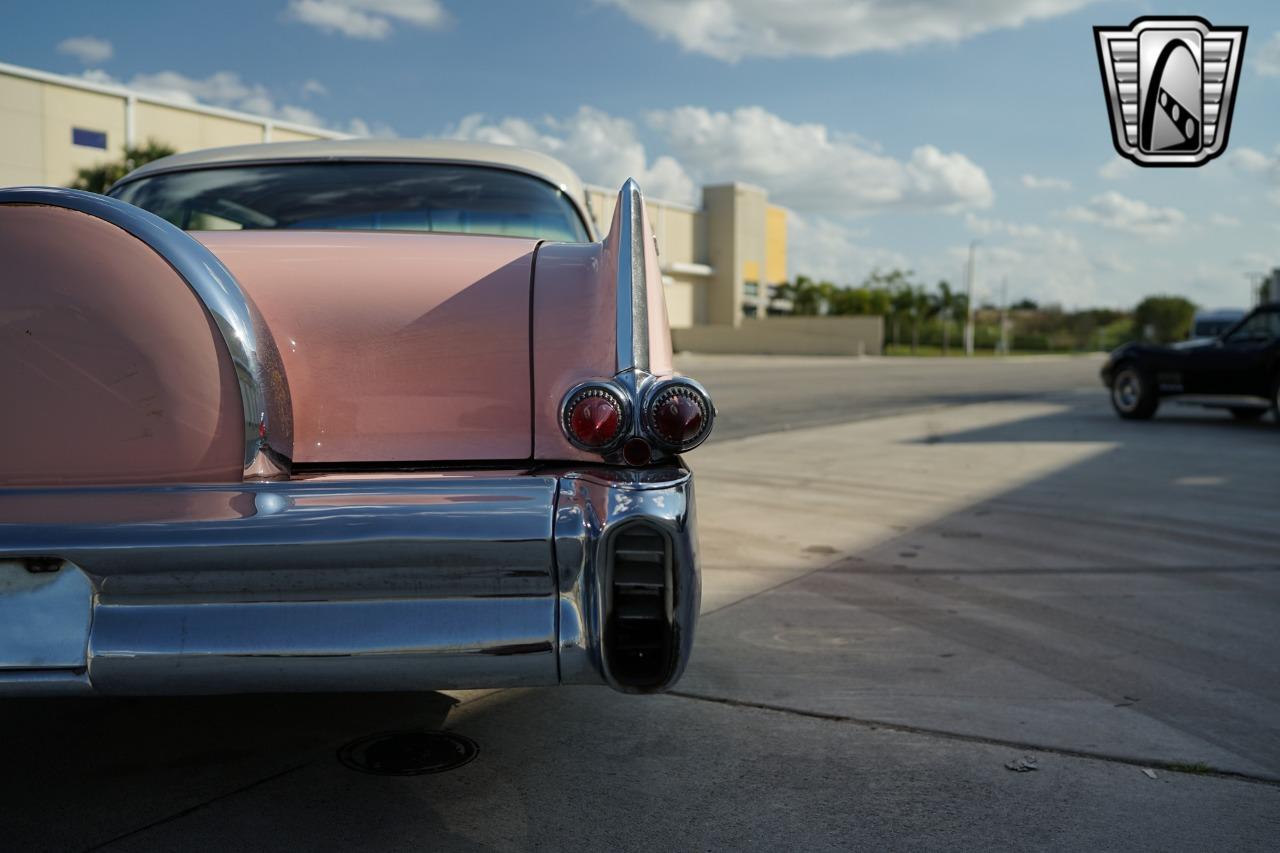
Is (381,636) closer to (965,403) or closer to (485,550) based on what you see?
(485,550)

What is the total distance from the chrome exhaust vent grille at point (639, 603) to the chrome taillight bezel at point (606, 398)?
281 millimetres

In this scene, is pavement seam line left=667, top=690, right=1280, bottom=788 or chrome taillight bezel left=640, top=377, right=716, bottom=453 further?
pavement seam line left=667, top=690, right=1280, bottom=788

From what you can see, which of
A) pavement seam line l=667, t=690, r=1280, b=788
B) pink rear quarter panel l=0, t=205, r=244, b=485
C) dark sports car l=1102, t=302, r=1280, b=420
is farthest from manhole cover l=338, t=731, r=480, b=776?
dark sports car l=1102, t=302, r=1280, b=420

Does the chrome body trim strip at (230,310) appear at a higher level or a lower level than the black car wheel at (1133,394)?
higher

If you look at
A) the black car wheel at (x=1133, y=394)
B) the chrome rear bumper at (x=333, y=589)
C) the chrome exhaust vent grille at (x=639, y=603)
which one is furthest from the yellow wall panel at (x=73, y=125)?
the chrome exhaust vent grille at (x=639, y=603)

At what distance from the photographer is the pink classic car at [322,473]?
82.6 inches

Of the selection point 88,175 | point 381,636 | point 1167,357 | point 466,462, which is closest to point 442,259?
point 466,462

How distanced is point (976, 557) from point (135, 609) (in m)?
4.21

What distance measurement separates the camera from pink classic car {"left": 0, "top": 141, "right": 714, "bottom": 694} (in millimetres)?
2098

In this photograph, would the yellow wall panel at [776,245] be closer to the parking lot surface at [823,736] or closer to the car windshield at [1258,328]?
the car windshield at [1258,328]

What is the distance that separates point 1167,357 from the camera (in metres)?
12.6

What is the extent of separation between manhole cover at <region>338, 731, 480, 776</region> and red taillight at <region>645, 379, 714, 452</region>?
1.12 m

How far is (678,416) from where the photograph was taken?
2400 millimetres

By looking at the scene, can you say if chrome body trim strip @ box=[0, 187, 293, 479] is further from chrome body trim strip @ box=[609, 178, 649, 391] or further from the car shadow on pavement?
the car shadow on pavement
